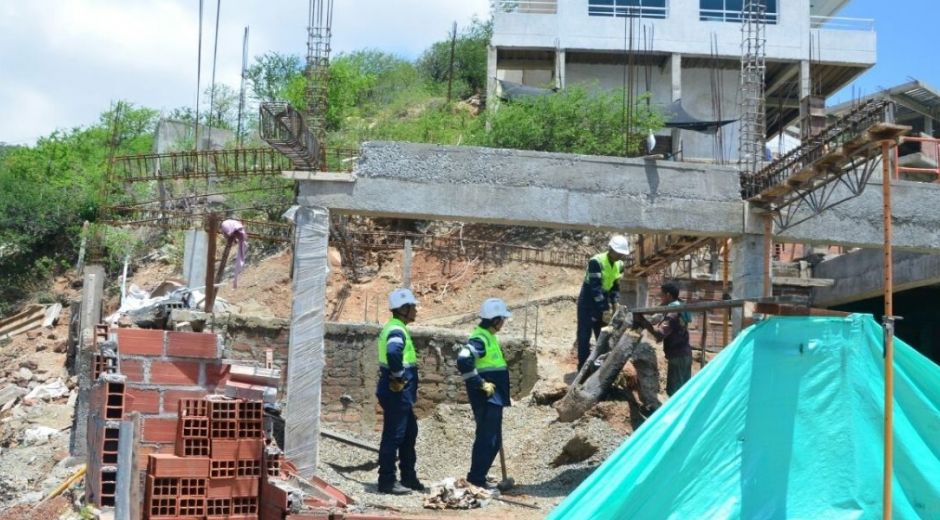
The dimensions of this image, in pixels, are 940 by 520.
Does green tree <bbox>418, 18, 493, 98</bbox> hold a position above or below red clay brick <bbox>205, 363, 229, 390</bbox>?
above

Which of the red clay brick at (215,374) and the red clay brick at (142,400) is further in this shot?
the red clay brick at (215,374)

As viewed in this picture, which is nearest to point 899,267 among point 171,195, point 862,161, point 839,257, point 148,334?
point 839,257

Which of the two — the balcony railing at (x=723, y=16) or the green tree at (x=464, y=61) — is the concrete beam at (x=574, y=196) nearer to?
the balcony railing at (x=723, y=16)

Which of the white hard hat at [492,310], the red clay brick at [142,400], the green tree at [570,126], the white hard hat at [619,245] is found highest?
the green tree at [570,126]

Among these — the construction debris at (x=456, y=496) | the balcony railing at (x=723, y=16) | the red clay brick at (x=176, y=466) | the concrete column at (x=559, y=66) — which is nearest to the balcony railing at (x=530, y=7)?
the concrete column at (x=559, y=66)

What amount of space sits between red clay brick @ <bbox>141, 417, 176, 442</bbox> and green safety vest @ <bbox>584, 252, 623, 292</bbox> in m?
6.95

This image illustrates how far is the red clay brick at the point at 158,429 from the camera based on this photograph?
23.2 feet

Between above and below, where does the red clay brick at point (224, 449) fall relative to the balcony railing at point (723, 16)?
below

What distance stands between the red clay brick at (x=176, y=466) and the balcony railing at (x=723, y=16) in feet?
105

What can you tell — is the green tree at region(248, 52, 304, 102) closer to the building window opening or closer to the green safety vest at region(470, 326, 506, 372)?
the building window opening

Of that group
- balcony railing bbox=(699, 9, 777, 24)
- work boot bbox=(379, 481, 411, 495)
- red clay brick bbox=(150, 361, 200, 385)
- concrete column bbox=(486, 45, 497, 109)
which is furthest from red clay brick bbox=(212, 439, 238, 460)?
A: balcony railing bbox=(699, 9, 777, 24)

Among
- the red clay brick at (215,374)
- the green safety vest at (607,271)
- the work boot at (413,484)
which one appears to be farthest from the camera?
the green safety vest at (607,271)

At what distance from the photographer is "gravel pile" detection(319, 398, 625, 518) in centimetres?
1059

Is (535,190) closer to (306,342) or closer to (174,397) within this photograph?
(306,342)
